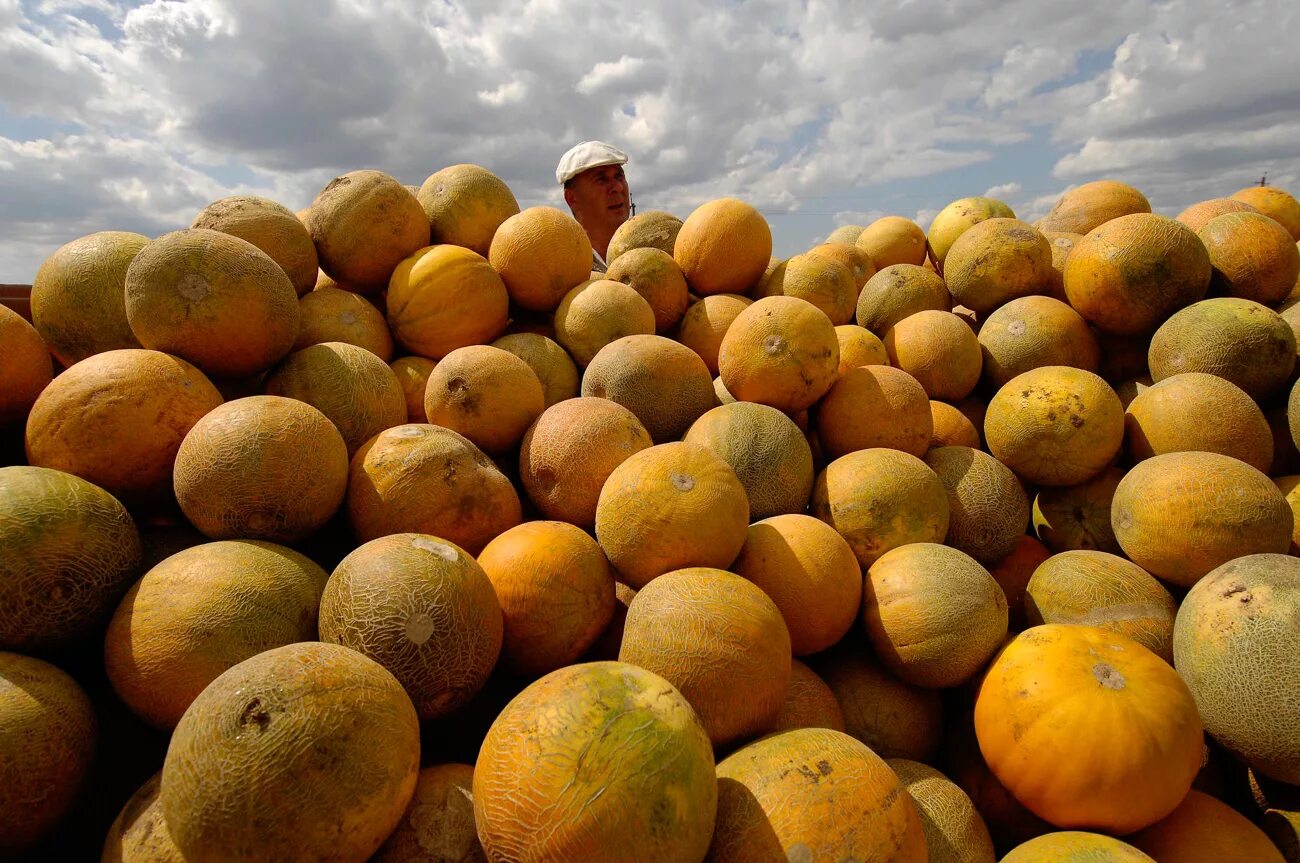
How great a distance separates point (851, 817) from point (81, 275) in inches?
140

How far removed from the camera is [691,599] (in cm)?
204

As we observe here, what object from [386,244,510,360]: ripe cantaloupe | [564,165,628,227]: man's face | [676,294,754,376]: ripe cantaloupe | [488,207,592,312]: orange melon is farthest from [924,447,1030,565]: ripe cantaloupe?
[564,165,628,227]: man's face

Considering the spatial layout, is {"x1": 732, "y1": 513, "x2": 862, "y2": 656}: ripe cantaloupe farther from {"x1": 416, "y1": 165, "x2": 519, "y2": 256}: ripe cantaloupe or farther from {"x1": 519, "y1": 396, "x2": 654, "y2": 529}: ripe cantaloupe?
{"x1": 416, "y1": 165, "x2": 519, "y2": 256}: ripe cantaloupe

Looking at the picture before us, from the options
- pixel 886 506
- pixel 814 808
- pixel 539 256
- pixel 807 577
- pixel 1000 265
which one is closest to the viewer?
pixel 814 808

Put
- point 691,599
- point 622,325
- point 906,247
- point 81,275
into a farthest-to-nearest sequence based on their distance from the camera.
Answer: point 906,247
point 622,325
point 81,275
point 691,599

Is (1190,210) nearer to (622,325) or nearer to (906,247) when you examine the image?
(906,247)

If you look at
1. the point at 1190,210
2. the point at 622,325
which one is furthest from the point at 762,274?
the point at 1190,210

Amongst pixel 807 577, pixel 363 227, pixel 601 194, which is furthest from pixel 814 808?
pixel 601 194

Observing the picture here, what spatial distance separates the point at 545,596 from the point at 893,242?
4271 millimetres

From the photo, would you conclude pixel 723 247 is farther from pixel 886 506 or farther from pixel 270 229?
pixel 270 229

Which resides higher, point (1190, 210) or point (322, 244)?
point (322, 244)

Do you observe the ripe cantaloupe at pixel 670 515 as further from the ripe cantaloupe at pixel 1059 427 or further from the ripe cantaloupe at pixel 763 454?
the ripe cantaloupe at pixel 1059 427

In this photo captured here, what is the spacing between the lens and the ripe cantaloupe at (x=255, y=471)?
222 centimetres

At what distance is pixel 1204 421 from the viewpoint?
305 cm
